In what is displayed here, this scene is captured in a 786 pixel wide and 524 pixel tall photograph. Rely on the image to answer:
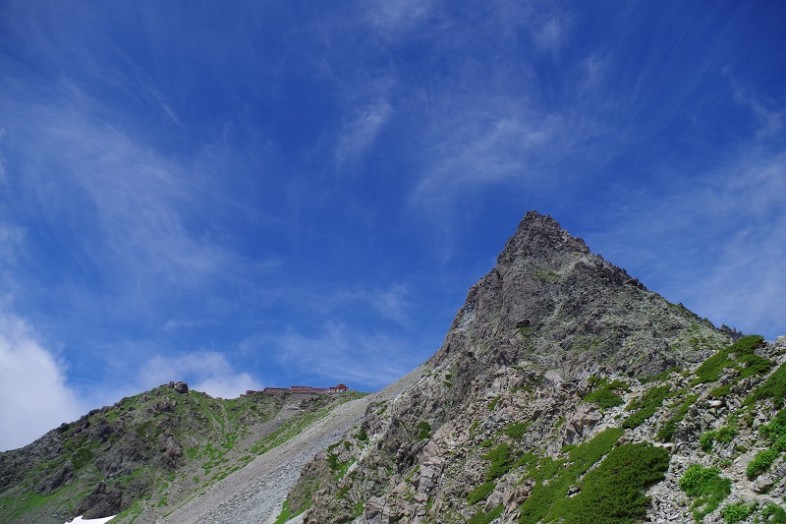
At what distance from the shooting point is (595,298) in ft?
247

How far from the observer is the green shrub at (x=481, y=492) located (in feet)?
159

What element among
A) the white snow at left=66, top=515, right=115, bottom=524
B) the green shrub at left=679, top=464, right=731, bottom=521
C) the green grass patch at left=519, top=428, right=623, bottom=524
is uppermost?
the white snow at left=66, top=515, right=115, bottom=524

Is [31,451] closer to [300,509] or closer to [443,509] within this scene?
[300,509]

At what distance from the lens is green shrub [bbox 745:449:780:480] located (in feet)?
84.4

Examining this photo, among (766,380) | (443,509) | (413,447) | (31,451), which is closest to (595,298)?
(413,447)

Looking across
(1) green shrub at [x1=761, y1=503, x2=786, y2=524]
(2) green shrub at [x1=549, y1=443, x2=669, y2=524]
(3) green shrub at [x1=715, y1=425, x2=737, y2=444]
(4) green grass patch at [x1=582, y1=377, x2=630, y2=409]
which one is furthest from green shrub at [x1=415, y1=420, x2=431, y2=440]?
(1) green shrub at [x1=761, y1=503, x2=786, y2=524]

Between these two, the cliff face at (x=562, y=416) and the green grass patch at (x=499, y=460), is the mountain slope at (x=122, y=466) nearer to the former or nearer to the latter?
the cliff face at (x=562, y=416)

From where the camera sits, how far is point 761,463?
84.9ft

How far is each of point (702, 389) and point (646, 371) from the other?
47.3 feet

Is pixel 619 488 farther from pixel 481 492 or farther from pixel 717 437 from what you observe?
pixel 481 492

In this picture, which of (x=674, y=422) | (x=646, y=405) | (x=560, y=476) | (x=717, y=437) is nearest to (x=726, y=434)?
(x=717, y=437)

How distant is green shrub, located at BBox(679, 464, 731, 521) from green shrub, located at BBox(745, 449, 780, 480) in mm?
1325

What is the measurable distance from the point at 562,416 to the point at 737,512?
26.1 meters

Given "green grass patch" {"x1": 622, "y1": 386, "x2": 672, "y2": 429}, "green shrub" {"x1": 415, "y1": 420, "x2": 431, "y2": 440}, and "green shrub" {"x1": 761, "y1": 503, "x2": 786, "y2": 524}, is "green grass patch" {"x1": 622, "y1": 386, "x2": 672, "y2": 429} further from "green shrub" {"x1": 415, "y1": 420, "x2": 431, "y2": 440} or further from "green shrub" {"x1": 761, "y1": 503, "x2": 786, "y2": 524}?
"green shrub" {"x1": 415, "y1": 420, "x2": 431, "y2": 440}
